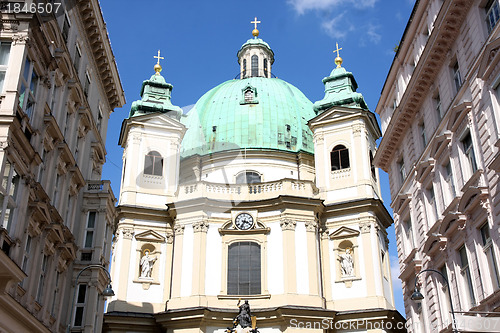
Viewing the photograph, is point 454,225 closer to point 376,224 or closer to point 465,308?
point 465,308

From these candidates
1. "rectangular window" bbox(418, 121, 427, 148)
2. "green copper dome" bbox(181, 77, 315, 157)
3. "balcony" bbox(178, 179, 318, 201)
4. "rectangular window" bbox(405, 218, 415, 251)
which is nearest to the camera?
"rectangular window" bbox(418, 121, 427, 148)

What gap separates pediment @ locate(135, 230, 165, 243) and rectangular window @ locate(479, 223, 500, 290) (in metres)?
27.2

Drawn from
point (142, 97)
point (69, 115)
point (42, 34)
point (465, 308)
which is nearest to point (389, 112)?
point (465, 308)

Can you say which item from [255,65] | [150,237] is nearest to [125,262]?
[150,237]

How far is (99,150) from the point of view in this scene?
28.0m

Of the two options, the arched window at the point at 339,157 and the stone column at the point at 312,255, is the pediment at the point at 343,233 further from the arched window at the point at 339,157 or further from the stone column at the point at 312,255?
the arched window at the point at 339,157

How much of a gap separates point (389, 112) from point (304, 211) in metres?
13.5

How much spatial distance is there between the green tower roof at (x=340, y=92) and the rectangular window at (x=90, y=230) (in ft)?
83.3

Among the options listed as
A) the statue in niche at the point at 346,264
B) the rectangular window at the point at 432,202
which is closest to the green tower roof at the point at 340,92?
the statue in niche at the point at 346,264

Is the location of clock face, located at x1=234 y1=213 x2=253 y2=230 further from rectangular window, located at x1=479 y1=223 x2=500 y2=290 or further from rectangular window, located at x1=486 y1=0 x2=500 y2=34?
rectangular window, located at x1=486 y1=0 x2=500 y2=34

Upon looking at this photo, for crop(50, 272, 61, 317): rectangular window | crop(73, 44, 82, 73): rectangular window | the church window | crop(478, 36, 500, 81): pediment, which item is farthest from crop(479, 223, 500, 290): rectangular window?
the church window

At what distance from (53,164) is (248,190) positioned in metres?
22.9

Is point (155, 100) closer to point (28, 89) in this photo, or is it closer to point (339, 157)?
point (339, 157)

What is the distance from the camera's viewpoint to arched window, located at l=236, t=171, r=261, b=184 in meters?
46.2
